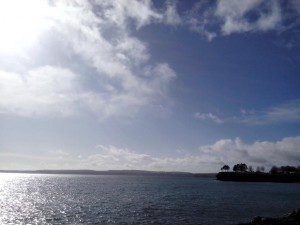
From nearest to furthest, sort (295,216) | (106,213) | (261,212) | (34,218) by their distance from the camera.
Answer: (295,216)
(34,218)
(106,213)
(261,212)

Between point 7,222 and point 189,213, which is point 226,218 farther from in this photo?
point 7,222

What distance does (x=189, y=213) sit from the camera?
70000 mm

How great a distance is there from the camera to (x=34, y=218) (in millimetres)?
63625

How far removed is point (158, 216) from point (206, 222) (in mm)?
9731

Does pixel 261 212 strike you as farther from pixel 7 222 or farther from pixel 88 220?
pixel 7 222

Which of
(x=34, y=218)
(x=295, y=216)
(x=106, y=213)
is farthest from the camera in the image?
(x=106, y=213)

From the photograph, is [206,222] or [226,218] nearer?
[206,222]

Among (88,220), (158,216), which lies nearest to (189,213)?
(158,216)

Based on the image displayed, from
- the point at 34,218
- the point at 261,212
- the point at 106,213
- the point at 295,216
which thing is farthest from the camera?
the point at 261,212

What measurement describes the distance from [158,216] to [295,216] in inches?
864

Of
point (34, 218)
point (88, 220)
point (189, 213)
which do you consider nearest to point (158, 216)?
point (189, 213)

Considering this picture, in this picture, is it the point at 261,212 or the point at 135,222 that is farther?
the point at 261,212

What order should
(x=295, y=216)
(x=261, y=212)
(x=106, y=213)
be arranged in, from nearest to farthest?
(x=295, y=216) → (x=106, y=213) → (x=261, y=212)

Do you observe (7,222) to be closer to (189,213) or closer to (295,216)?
(189,213)
